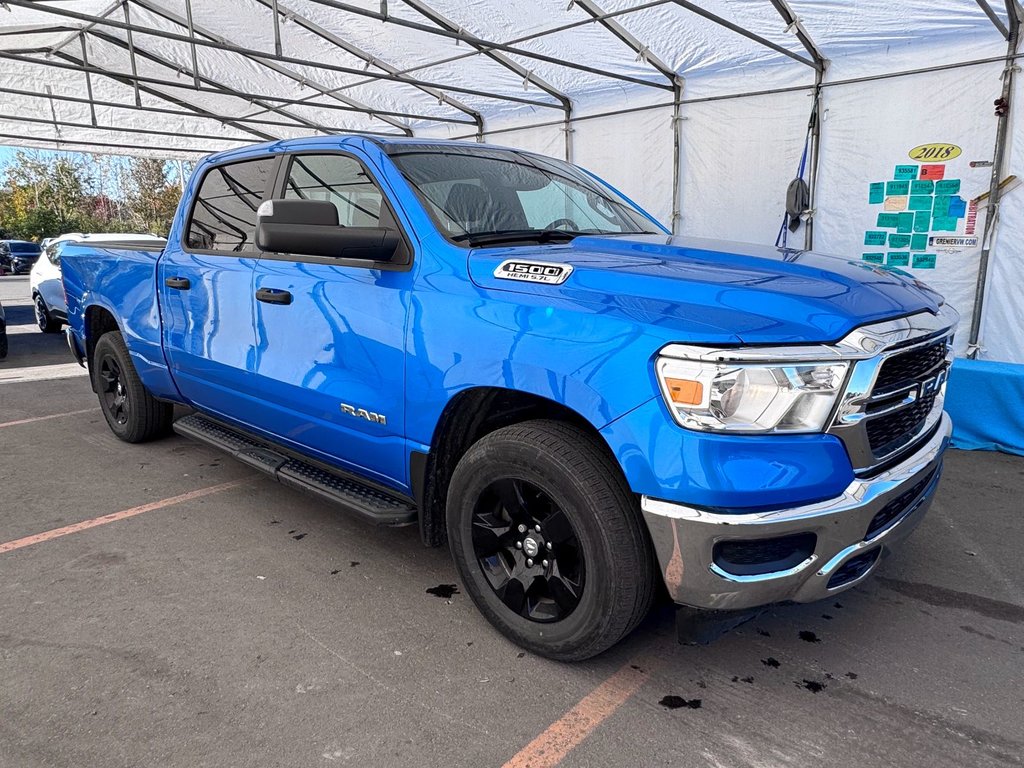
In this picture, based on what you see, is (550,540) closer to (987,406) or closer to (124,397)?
(124,397)

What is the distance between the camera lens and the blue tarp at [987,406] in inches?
206

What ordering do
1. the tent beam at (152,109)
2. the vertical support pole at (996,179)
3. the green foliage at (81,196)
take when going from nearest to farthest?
the vertical support pole at (996,179)
the tent beam at (152,109)
the green foliage at (81,196)

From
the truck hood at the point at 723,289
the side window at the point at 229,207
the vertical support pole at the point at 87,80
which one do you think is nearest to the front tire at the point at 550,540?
the truck hood at the point at 723,289

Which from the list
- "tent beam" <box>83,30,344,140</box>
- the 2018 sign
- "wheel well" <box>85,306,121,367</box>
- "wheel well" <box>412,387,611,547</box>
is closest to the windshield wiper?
"wheel well" <box>412,387,611,547</box>

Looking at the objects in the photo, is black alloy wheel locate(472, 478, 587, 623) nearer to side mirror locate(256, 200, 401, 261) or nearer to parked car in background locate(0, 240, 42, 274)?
side mirror locate(256, 200, 401, 261)

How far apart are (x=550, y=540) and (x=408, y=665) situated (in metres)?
0.69

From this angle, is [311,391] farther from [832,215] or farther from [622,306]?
[832,215]

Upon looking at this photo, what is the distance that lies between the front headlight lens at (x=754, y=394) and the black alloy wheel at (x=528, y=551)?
2.12 feet

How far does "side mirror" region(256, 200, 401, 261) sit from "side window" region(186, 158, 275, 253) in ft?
2.87

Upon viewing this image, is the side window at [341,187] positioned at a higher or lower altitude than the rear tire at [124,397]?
higher

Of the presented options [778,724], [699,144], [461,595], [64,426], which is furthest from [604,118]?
[778,724]

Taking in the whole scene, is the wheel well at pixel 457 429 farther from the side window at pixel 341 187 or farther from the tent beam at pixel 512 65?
the tent beam at pixel 512 65

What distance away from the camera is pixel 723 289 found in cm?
218

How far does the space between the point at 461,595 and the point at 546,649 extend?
635 millimetres
